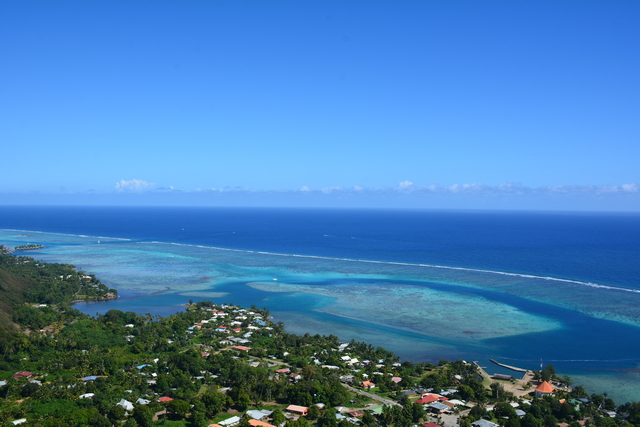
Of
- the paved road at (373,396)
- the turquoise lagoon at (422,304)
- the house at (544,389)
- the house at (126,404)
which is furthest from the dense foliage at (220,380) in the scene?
the turquoise lagoon at (422,304)

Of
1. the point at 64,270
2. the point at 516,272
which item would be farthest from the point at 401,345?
the point at 64,270

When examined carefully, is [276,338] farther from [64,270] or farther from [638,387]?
[64,270]

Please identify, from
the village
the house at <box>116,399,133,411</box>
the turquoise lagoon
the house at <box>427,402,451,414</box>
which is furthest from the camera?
the turquoise lagoon

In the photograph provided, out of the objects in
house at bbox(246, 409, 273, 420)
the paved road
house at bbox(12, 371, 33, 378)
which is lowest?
the paved road

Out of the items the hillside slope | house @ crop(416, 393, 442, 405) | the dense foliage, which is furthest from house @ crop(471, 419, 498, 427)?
the hillside slope

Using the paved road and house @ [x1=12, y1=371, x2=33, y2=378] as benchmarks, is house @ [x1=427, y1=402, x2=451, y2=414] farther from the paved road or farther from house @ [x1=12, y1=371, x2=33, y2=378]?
house @ [x1=12, y1=371, x2=33, y2=378]
